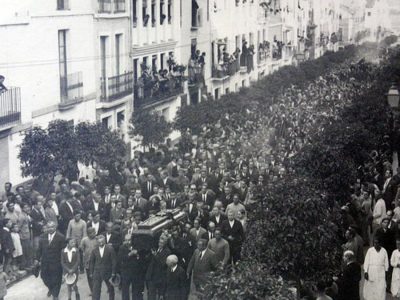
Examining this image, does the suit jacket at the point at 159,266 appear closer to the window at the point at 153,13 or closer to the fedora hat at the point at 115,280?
the fedora hat at the point at 115,280

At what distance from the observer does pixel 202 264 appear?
30.6ft

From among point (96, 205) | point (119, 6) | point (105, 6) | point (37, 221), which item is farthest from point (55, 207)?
point (119, 6)

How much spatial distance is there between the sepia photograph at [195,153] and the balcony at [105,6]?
44 millimetres

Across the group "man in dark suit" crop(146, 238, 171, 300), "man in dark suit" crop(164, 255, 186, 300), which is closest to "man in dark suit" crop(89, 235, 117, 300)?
"man in dark suit" crop(146, 238, 171, 300)

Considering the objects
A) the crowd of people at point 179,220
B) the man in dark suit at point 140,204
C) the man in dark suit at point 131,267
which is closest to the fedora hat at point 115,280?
the crowd of people at point 179,220

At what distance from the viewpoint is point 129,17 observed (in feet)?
45.7

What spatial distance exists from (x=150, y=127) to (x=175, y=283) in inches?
193

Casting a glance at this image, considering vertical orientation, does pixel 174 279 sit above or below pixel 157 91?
below

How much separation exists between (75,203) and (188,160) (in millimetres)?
3257

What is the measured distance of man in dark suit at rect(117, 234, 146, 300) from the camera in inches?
372

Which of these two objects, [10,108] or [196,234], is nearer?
[196,234]

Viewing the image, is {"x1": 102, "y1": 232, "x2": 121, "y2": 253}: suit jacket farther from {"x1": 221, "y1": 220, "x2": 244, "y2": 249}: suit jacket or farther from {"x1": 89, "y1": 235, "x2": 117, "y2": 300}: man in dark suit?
{"x1": 221, "y1": 220, "x2": 244, "y2": 249}: suit jacket

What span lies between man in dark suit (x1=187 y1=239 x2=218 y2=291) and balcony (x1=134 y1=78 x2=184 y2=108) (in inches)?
185

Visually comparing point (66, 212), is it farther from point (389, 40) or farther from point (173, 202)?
point (389, 40)
